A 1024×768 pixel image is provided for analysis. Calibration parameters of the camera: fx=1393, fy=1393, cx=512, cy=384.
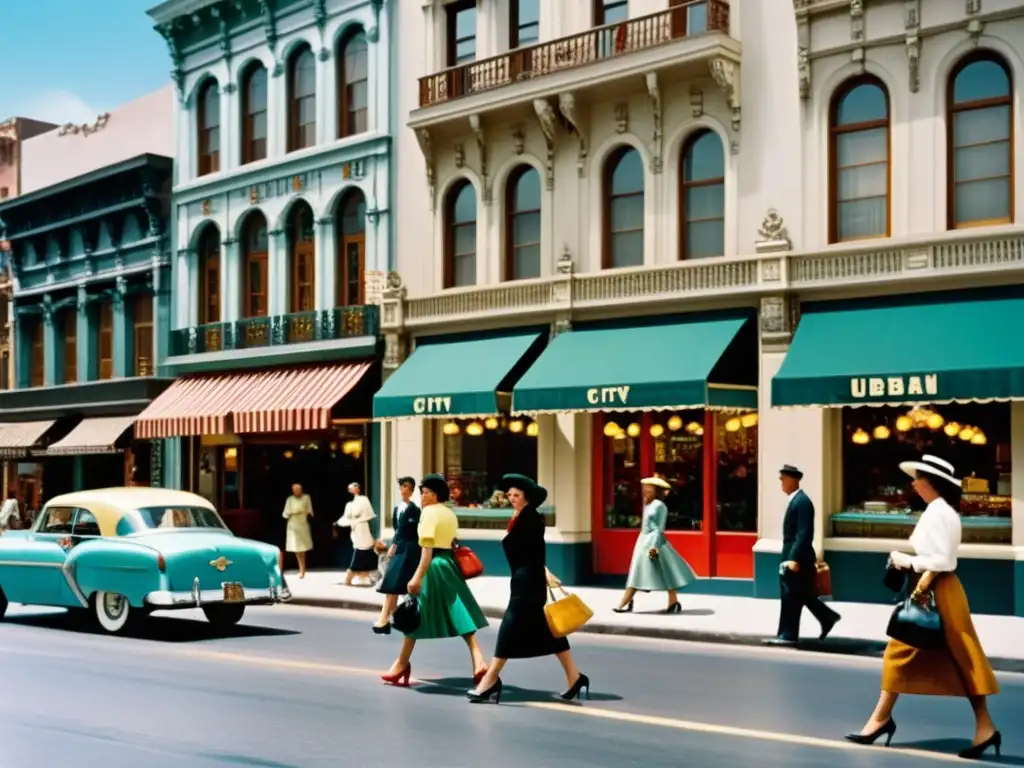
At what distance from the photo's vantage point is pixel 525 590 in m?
10.7

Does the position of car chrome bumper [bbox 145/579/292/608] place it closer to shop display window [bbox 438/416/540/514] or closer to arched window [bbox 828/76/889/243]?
shop display window [bbox 438/416/540/514]

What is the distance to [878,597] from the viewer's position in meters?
19.2

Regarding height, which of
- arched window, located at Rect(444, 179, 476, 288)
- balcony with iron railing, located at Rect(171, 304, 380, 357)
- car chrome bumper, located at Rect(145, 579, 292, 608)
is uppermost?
arched window, located at Rect(444, 179, 476, 288)

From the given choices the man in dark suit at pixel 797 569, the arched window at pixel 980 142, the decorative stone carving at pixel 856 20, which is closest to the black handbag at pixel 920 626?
the man in dark suit at pixel 797 569

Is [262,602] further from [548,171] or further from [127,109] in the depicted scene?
[127,109]

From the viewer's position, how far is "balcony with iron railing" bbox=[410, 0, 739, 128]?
21.3 m

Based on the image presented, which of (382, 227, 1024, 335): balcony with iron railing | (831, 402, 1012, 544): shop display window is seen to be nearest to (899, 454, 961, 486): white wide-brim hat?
(831, 402, 1012, 544): shop display window

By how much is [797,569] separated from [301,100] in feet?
59.3

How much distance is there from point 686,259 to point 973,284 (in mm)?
4899

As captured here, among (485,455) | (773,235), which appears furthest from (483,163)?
(773,235)

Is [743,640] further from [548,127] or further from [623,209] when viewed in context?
[548,127]

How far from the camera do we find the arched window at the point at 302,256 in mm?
28875

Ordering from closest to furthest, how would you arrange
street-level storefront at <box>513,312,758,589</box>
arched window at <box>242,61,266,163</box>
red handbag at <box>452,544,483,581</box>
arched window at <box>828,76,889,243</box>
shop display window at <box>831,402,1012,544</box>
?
red handbag at <box>452,544,483,581</box>, shop display window at <box>831,402,1012,544</box>, arched window at <box>828,76,889,243</box>, street-level storefront at <box>513,312,758,589</box>, arched window at <box>242,61,266,163</box>

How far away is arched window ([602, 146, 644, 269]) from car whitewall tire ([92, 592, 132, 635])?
10390 millimetres
